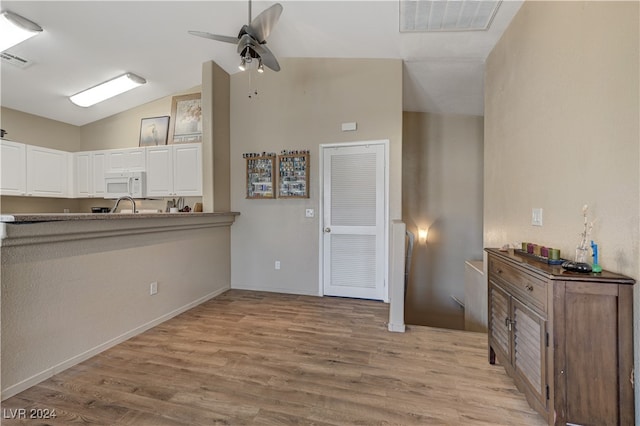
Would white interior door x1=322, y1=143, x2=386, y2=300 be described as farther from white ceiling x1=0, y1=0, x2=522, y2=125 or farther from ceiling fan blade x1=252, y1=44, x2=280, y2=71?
ceiling fan blade x1=252, y1=44, x2=280, y2=71

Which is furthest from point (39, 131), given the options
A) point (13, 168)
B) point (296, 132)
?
point (296, 132)

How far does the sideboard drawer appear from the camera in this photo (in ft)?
4.69

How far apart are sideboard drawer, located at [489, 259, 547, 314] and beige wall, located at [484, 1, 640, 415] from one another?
350 mm

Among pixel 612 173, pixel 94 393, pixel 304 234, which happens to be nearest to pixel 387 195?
pixel 304 234

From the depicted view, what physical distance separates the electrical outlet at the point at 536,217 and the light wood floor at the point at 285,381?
1160mm

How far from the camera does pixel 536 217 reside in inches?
82.6

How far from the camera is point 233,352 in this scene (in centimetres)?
230

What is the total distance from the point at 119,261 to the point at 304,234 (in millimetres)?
2139

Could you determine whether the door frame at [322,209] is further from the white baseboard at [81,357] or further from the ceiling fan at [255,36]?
the white baseboard at [81,357]

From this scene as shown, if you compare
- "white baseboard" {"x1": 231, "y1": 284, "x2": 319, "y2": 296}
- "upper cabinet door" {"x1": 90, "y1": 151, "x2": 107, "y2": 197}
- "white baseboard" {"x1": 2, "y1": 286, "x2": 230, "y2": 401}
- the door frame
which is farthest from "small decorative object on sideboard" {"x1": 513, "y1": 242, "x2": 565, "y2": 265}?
"upper cabinet door" {"x1": 90, "y1": 151, "x2": 107, "y2": 197}

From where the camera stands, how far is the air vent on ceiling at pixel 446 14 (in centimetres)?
242

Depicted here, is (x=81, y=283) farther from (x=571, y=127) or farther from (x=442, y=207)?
(x=442, y=207)

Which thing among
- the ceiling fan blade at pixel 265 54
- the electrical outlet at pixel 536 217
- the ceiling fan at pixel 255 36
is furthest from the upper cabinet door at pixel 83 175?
the electrical outlet at pixel 536 217

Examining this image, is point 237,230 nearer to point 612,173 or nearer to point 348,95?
point 348,95
